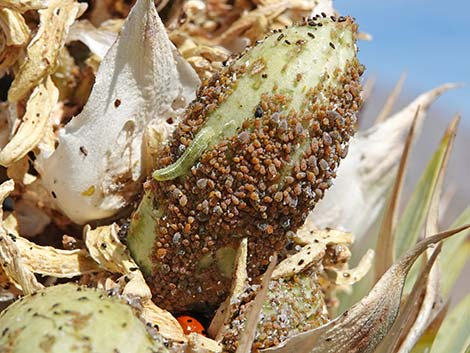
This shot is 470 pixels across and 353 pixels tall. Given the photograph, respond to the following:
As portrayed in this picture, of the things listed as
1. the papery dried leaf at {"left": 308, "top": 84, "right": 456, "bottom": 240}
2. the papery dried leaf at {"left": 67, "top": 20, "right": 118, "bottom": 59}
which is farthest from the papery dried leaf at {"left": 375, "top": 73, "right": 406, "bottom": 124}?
the papery dried leaf at {"left": 67, "top": 20, "right": 118, "bottom": 59}

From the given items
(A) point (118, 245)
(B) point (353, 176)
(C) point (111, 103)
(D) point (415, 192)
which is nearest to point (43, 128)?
(C) point (111, 103)

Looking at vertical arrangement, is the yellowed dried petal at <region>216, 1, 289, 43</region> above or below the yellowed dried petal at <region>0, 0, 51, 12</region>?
above

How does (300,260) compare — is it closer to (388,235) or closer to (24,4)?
(388,235)

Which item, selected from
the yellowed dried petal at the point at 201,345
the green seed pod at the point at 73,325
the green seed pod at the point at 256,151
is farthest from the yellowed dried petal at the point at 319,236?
the green seed pod at the point at 73,325

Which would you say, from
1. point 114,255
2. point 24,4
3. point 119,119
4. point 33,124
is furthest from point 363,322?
point 24,4

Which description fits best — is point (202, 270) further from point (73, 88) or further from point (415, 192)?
point (415, 192)

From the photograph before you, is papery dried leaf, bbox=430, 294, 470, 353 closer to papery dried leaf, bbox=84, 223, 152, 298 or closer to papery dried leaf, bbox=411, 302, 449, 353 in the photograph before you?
papery dried leaf, bbox=411, 302, 449, 353

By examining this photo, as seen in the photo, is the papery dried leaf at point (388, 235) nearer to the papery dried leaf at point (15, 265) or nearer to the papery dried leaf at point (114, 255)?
the papery dried leaf at point (114, 255)

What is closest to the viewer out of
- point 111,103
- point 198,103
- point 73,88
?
point 198,103
